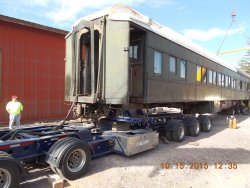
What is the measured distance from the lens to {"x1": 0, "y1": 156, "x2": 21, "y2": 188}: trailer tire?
3.91 meters

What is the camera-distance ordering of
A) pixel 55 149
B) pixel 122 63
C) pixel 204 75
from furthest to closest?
pixel 204 75 → pixel 122 63 → pixel 55 149

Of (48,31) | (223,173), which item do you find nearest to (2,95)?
(48,31)

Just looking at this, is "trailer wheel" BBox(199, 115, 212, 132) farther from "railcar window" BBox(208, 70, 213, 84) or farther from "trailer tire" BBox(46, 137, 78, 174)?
"trailer tire" BBox(46, 137, 78, 174)

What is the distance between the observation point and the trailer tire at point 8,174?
391cm

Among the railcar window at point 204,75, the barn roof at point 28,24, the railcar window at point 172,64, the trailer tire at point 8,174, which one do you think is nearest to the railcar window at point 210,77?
the railcar window at point 204,75

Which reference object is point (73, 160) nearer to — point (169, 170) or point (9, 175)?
point (9, 175)

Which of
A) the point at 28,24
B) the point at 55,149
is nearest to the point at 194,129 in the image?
the point at 55,149

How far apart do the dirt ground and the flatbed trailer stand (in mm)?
251

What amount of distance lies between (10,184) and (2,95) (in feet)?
26.1

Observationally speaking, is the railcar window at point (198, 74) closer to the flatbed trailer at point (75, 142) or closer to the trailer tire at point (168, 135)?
the flatbed trailer at point (75, 142)

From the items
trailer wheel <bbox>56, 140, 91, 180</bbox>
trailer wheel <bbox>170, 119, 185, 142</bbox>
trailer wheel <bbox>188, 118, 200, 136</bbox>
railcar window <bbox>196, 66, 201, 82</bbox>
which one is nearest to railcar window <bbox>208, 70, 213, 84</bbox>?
railcar window <bbox>196, 66, 201, 82</bbox>

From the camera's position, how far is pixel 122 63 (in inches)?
247

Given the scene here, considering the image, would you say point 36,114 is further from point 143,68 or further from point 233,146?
point 233,146

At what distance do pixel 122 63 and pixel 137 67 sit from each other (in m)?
1.05
